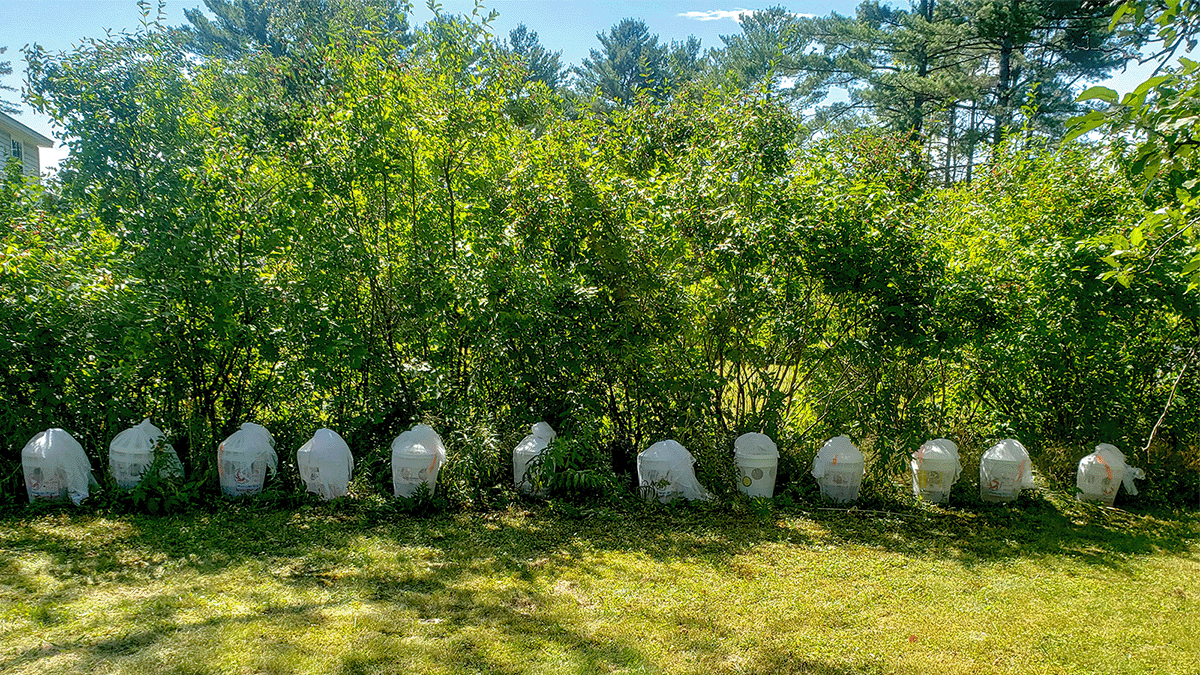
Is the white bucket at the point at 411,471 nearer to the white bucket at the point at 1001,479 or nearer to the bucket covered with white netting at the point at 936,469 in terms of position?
the bucket covered with white netting at the point at 936,469

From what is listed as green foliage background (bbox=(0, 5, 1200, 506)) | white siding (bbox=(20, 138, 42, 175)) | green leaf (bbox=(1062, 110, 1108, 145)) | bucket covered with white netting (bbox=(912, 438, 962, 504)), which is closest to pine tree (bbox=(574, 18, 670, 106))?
white siding (bbox=(20, 138, 42, 175))

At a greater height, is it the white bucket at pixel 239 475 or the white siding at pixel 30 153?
the white siding at pixel 30 153

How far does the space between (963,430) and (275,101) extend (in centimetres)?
666

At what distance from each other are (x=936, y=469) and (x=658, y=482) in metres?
1.98

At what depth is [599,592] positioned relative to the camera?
4055 mm

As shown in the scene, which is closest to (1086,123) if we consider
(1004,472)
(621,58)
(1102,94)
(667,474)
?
(1102,94)

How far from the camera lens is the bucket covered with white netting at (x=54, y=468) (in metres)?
5.10

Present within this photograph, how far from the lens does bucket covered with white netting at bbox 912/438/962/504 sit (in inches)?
222

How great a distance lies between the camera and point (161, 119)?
5594 mm

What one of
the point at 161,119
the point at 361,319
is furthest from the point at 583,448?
the point at 161,119

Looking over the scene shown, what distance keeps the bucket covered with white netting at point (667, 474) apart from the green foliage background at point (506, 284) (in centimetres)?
25

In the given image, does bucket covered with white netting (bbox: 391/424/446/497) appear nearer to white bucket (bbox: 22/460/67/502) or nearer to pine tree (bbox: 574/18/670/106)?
white bucket (bbox: 22/460/67/502)

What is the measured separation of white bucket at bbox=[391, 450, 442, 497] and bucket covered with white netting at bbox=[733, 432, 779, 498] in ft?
6.96

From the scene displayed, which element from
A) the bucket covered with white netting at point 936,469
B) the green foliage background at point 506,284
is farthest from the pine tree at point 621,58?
the bucket covered with white netting at point 936,469
